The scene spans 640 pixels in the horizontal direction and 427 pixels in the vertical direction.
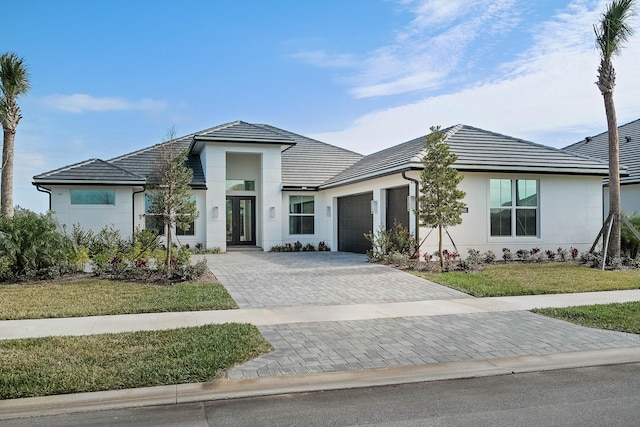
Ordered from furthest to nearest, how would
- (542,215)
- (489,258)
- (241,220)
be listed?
(241,220)
(542,215)
(489,258)

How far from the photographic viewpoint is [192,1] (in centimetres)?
1398

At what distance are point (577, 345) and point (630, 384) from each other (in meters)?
1.56

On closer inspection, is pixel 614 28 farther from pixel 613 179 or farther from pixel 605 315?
pixel 605 315

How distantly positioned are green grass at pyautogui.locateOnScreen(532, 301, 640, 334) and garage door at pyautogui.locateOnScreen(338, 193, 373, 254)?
11.3 m

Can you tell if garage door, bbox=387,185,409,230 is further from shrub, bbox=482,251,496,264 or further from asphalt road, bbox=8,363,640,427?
asphalt road, bbox=8,363,640,427

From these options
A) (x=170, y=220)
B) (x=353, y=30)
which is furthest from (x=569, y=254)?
(x=170, y=220)

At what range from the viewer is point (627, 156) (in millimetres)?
23875

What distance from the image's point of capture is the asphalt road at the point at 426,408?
4742 millimetres

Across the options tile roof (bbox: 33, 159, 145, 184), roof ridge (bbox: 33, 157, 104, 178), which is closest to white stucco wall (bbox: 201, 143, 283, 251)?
tile roof (bbox: 33, 159, 145, 184)

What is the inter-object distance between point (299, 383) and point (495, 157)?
1461 centimetres

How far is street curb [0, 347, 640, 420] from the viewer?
5.18m

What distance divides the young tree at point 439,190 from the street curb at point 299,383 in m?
8.48

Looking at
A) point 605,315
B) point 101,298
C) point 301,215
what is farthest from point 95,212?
point 605,315

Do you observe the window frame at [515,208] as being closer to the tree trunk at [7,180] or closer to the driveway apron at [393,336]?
the driveway apron at [393,336]
